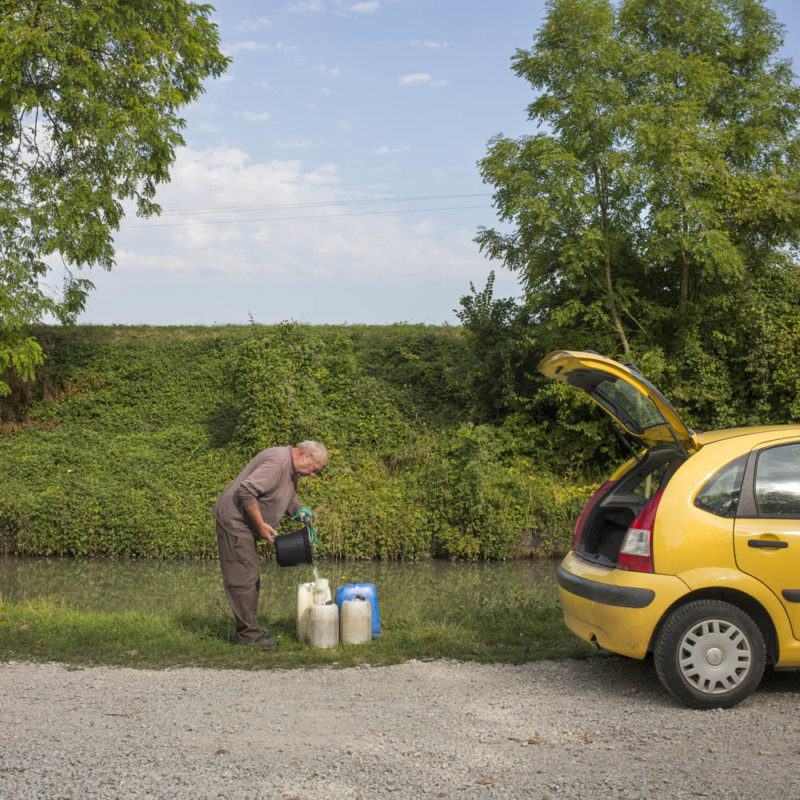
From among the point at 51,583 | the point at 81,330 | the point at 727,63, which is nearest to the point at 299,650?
the point at 51,583

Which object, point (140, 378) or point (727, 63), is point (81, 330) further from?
point (727, 63)

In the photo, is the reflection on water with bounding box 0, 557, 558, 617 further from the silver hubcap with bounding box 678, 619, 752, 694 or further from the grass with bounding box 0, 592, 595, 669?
the silver hubcap with bounding box 678, 619, 752, 694

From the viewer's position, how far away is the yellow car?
18.5 feet

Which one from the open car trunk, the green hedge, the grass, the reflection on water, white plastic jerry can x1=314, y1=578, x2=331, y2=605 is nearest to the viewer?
the open car trunk

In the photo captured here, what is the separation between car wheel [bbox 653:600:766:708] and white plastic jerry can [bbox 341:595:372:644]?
111 inches

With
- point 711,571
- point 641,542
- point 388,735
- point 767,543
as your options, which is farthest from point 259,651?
point 767,543

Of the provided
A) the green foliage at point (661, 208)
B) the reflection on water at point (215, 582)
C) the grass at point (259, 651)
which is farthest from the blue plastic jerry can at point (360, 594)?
the green foliage at point (661, 208)

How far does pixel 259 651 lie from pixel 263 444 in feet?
51.6

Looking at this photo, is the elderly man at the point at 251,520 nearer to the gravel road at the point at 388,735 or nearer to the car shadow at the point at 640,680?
the gravel road at the point at 388,735

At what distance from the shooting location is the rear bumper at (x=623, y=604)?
5.64m

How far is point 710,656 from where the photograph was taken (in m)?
5.64

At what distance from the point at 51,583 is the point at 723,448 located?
1249 centimetres

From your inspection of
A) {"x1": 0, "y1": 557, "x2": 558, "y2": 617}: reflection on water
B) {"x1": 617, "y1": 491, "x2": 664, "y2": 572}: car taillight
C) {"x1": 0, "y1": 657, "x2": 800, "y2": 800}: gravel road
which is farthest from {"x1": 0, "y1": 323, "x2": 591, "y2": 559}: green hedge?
{"x1": 617, "y1": 491, "x2": 664, "y2": 572}: car taillight

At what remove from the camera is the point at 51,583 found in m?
15.0
